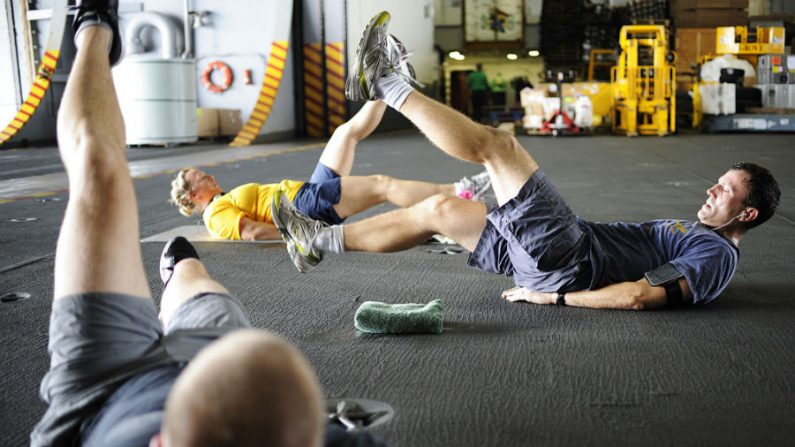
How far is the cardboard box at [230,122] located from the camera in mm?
15656

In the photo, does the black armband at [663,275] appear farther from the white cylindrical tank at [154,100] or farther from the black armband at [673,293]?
the white cylindrical tank at [154,100]

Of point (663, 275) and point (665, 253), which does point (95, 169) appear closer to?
point (663, 275)

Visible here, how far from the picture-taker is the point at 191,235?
5008 mm

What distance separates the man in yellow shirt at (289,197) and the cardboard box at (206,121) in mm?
11086

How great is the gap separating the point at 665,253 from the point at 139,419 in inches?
97.4

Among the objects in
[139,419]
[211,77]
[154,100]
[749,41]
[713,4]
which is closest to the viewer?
[139,419]

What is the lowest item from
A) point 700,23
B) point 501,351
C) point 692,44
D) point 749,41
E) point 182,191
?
point 501,351

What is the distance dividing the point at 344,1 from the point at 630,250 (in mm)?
13935

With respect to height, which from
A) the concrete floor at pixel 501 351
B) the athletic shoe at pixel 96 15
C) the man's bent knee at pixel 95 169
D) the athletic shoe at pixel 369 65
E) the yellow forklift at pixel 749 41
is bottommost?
the concrete floor at pixel 501 351

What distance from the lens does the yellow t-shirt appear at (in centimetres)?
458

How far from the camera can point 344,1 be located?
16125mm

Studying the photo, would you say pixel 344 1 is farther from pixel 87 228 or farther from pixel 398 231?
pixel 87 228

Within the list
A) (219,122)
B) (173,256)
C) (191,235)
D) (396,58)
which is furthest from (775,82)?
(173,256)

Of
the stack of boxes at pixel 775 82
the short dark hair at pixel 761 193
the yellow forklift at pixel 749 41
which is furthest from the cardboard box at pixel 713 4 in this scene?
the short dark hair at pixel 761 193
